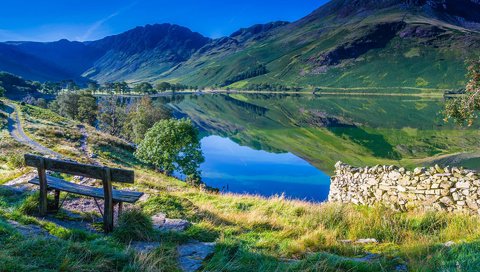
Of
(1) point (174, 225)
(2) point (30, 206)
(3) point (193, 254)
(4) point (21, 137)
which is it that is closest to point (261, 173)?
(4) point (21, 137)

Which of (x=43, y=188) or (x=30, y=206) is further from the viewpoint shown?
(x=30, y=206)

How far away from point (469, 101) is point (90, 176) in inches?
787

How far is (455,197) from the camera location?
46.9ft

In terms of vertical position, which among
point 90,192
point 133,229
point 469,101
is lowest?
point 133,229

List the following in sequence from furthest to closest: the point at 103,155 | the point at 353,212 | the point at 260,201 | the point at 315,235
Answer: the point at 103,155 → the point at 260,201 → the point at 353,212 → the point at 315,235

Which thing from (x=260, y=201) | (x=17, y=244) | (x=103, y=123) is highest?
(x=103, y=123)

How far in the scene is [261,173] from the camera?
59.0 meters

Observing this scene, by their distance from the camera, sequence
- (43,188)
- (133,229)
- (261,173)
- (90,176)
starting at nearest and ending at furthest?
(133,229) → (90,176) → (43,188) → (261,173)

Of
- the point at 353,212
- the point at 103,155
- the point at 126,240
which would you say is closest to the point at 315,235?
the point at 353,212

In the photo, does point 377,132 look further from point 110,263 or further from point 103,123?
point 110,263

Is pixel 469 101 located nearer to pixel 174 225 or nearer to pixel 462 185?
pixel 462 185

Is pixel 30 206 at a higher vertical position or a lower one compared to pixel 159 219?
higher

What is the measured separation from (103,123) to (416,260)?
92.8 metres

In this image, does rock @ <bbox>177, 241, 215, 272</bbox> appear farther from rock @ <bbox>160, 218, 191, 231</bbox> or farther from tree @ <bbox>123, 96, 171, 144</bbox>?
tree @ <bbox>123, 96, 171, 144</bbox>
